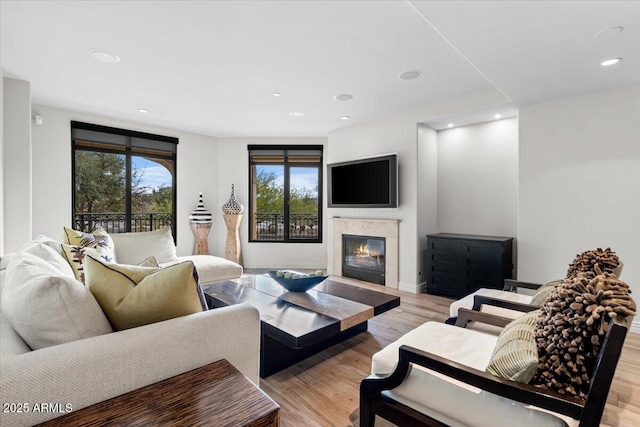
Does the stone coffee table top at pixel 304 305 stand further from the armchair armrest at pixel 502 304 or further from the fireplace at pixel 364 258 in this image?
the fireplace at pixel 364 258

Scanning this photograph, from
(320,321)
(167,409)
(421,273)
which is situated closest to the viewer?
(167,409)

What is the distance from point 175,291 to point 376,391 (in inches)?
40.7

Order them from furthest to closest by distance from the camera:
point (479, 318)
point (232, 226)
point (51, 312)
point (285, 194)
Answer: point (285, 194)
point (232, 226)
point (479, 318)
point (51, 312)

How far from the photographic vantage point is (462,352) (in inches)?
60.8

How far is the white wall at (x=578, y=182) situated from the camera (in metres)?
2.92

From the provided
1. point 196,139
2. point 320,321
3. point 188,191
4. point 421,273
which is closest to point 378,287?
point 421,273

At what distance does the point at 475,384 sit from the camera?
1140mm

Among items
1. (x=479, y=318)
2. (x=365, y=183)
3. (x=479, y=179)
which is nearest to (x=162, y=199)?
(x=365, y=183)

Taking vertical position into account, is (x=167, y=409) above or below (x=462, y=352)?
above

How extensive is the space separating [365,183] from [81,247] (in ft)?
11.7

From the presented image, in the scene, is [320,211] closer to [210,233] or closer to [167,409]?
[210,233]

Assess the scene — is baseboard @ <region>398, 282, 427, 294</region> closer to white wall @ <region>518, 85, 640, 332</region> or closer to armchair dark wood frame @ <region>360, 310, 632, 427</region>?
white wall @ <region>518, 85, 640, 332</region>

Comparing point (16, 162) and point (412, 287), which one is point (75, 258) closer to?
point (16, 162)

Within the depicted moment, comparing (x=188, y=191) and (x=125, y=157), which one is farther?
(x=188, y=191)
